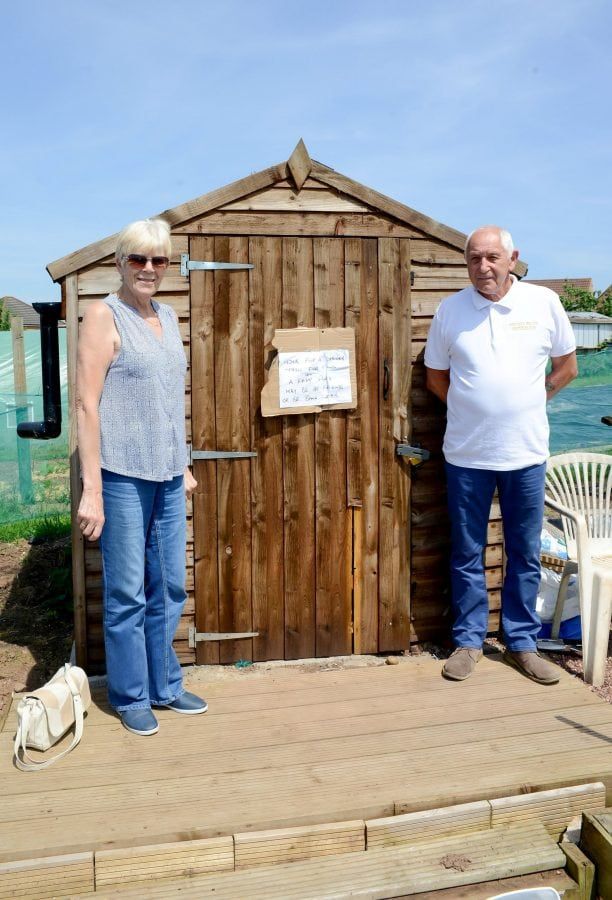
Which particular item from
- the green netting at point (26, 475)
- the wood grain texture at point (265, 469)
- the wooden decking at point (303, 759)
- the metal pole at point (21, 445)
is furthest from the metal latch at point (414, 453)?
the metal pole at point (21, 445)

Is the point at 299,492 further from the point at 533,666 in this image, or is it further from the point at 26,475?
the point at 26,475

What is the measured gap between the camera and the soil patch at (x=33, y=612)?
4.75 m

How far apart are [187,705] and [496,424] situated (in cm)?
191

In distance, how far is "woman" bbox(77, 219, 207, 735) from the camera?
10.1 ft

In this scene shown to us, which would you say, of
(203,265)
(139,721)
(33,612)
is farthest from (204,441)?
(33,612)

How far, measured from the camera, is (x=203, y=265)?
3986 millimetres

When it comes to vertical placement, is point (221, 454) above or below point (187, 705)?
above

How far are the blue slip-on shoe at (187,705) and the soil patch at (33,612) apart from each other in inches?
28.6

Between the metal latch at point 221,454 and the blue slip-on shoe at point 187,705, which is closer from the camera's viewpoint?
the blue slip-on shoe at point 187,705

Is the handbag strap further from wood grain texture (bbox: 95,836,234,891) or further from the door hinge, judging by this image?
the door hinge

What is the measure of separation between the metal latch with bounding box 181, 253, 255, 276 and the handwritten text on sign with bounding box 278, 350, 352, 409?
0.49m

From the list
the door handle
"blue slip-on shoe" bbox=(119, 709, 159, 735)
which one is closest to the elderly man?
the door handle

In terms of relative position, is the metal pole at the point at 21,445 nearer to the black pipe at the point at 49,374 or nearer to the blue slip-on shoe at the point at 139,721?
the black pipe at the point at 49,374

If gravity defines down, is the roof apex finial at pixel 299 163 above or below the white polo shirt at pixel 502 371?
above
